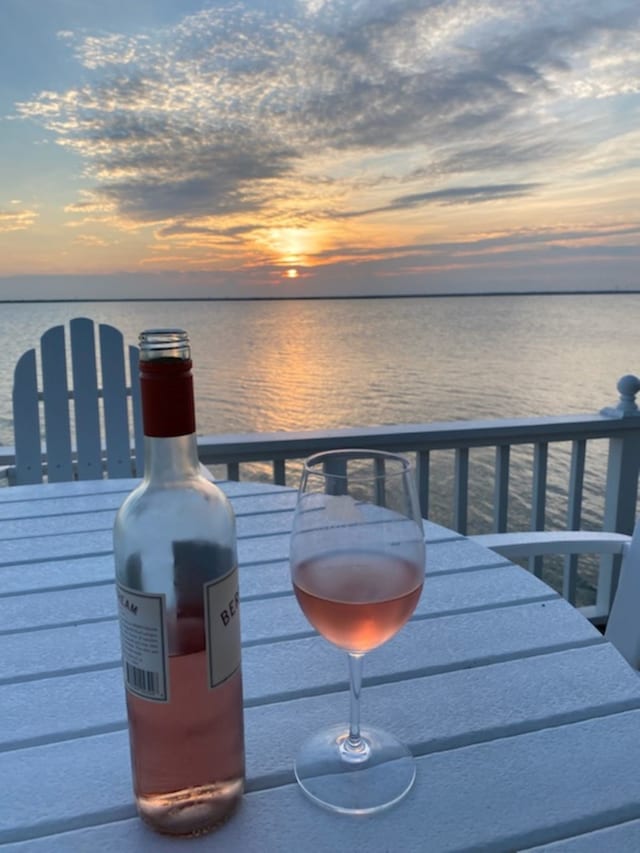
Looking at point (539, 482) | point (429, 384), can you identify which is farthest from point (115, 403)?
point (429, 384)

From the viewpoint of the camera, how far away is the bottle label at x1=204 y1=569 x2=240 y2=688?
44 cm

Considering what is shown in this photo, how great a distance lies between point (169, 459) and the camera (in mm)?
451

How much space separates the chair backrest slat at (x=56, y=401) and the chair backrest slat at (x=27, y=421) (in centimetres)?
5

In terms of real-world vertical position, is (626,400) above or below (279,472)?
above

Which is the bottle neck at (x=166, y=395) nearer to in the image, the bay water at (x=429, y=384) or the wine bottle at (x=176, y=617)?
the wine bottle at (x=176, y=617)

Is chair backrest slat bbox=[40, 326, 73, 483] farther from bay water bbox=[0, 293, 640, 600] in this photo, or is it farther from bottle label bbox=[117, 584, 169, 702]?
bottle label bbox=[117, 584, 169, 702]

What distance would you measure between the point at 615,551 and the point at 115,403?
2.24 m

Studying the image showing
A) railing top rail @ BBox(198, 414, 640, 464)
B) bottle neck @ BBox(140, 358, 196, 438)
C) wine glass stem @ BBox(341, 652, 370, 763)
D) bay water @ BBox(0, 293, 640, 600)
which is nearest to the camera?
bottle neck @ BBox(140, 358, 196, 438)

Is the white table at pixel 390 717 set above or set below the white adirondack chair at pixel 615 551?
above

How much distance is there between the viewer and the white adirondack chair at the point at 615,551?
3.45 feet

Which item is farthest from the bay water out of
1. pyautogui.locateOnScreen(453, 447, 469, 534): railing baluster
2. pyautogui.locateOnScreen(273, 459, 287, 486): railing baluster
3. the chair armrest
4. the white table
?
the white table

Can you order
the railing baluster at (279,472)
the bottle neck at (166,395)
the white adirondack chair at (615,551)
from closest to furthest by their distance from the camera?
the bottle neck at (166,395) < the white adirondack chair at (615,551) < the railing baluster at (279,472)

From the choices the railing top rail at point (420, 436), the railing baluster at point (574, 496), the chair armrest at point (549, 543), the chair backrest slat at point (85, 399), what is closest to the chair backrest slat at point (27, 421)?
the chair backrest slat at point (85, 399)

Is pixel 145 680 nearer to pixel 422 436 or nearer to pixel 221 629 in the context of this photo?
pixel 221 629
